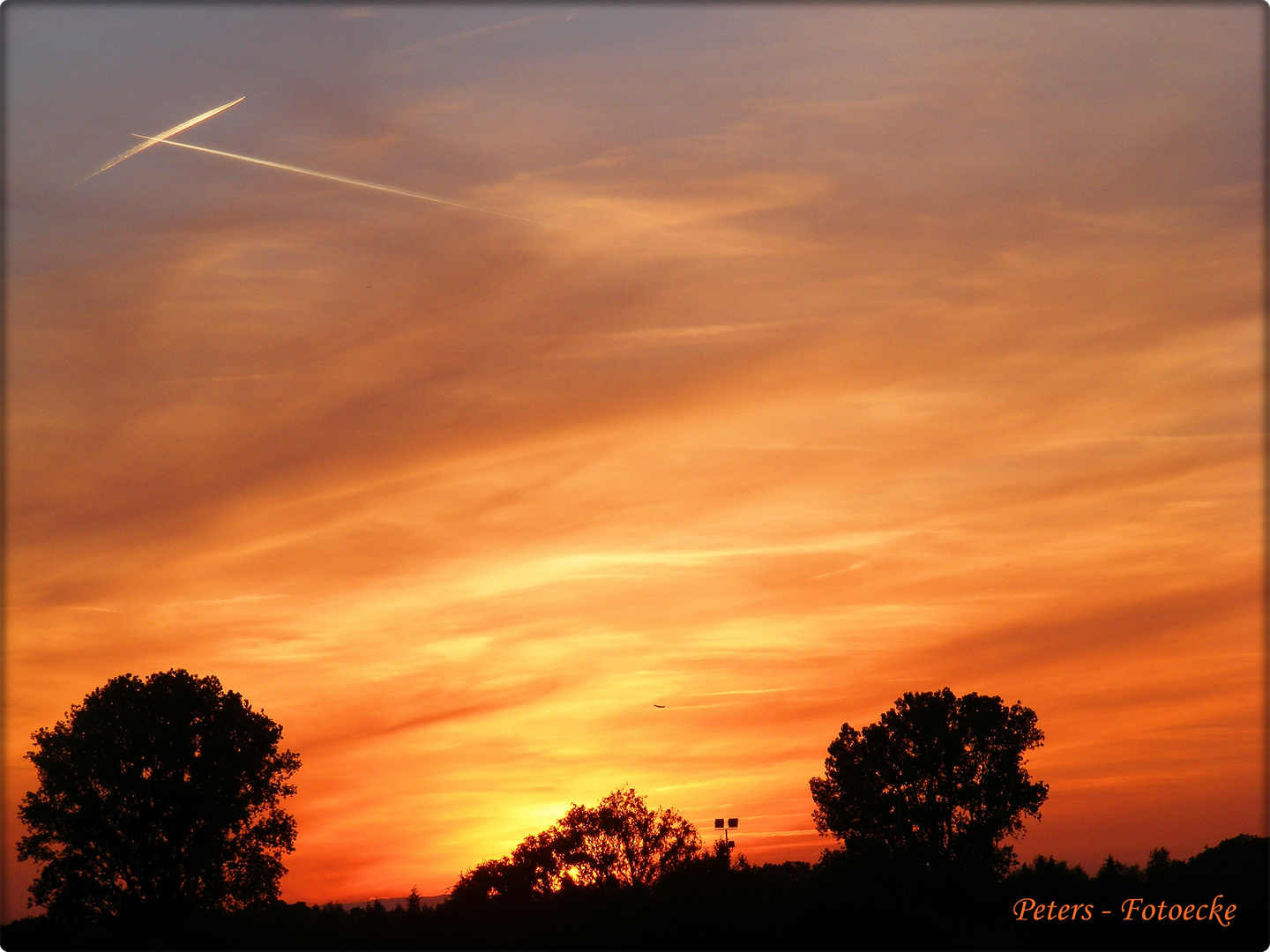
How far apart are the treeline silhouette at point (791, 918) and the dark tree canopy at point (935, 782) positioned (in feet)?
131

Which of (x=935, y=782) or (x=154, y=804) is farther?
(x=935, y=782)

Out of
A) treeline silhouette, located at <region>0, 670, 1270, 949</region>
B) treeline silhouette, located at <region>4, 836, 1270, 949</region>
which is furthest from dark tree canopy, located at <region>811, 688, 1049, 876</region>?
treeline silhouette, located at <region>4, 836, 1270, 949</region>

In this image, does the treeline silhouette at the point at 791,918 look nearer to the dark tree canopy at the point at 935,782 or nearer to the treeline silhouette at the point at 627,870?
the treeline silhouette at the point at 627,870

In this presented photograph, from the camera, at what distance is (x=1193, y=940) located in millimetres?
32625

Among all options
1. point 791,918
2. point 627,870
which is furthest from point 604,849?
point 791,918

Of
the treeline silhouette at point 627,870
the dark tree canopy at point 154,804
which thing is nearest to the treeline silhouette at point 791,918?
the treeline silhouette at point 627,870

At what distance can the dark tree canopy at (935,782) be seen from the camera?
75875 millimetres

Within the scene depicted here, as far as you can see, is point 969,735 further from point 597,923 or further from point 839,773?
point 597,923

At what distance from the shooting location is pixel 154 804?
5378 cm

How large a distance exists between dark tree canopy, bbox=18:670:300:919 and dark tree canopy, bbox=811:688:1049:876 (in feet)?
136

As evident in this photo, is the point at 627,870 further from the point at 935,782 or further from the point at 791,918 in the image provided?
the point at 791,918

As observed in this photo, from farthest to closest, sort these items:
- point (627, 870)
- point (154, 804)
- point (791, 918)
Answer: point (627, 870)
point (154, 804)
point (791, 918)

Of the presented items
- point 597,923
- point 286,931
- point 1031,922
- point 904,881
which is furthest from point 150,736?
point 1031,922

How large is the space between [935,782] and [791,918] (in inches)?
2028
